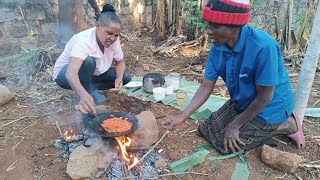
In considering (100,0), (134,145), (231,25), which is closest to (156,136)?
(134,145)

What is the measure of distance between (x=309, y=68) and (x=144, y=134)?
198 cm

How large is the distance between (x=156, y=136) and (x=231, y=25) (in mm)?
1463

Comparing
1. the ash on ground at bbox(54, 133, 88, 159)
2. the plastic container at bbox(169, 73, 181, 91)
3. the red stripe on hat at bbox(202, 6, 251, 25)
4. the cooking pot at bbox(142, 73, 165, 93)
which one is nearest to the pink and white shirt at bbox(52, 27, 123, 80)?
the cooking pot at bbox(142, 73, 165, 93)

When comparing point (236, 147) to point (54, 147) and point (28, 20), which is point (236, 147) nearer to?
point (54, 147)

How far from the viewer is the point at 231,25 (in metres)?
2.57

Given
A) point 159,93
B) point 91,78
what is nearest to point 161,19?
point 159,93

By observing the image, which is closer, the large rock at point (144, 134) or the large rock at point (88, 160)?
the large rock at point (88, 160)

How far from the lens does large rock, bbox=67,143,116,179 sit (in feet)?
9.04

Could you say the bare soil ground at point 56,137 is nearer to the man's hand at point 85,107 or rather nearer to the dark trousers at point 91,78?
the dark trousers at point 91,78

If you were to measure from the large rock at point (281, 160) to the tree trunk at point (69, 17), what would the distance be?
3968 millimetres

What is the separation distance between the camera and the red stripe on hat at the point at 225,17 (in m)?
2.48

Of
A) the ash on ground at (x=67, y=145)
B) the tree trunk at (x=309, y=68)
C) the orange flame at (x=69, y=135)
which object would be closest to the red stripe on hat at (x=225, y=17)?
the tree trunk at (x=309, y=68)

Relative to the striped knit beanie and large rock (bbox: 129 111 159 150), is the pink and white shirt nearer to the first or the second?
large rock (bbox: 129 111 159 150)

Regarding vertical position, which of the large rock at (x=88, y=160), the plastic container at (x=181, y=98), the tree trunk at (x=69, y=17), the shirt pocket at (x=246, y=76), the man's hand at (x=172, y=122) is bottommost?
the large rock at (x=88, y=160)
